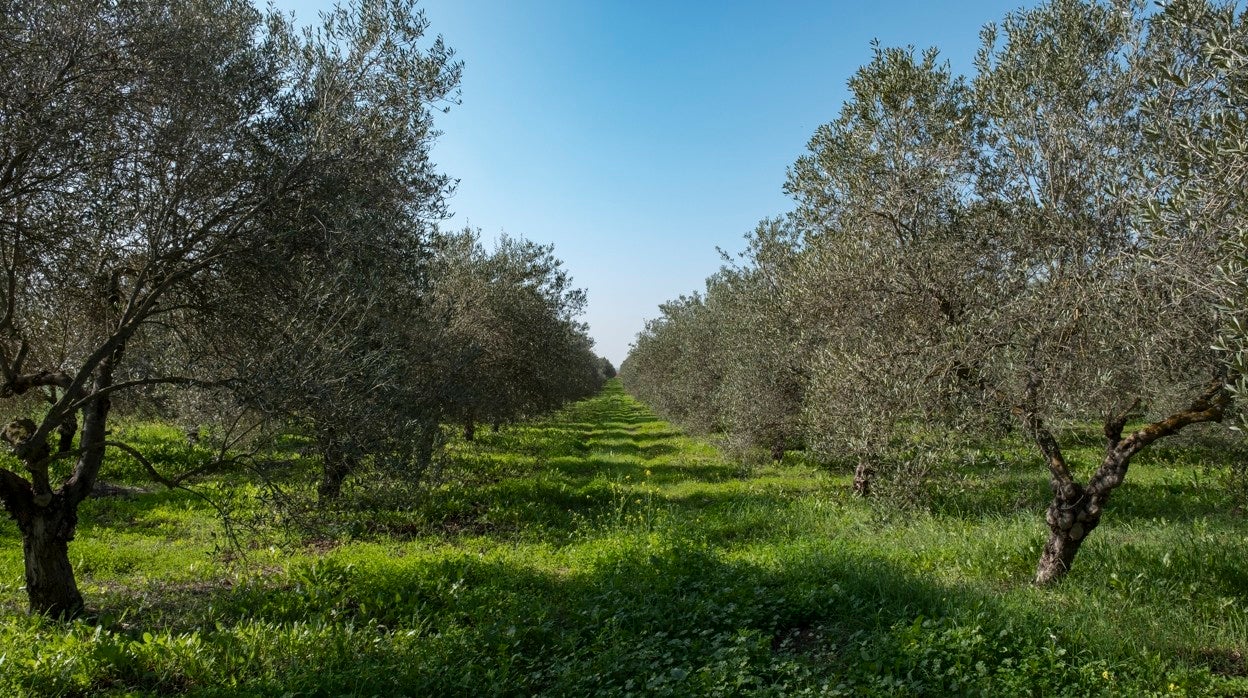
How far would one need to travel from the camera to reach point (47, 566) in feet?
24.5

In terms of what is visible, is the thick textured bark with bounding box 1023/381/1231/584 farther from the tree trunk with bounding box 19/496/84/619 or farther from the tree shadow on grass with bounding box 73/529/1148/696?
the tree trunk with bounding box 19/496/84/619

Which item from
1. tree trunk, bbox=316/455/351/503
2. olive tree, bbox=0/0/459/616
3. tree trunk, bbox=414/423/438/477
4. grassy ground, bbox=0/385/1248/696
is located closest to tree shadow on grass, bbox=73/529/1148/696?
grassy ground, bbox=0/385/1248/696

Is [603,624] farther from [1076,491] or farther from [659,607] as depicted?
Result: [1076,491]

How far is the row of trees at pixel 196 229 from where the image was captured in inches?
257

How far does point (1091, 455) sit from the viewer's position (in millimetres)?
19656

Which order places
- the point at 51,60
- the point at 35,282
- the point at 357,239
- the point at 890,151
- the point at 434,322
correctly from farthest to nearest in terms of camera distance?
the point at 434,322 < the point at 890,151 < the point at 357,239 < the point at 35,282 < the point at 51,60

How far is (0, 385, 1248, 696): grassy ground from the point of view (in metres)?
5.78

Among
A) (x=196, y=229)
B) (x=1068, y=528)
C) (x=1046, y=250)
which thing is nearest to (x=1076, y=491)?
(x=1068, y=528)

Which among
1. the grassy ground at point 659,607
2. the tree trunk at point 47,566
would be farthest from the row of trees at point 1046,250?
the tree trunk at point 47,566

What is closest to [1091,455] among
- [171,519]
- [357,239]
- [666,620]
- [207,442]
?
[666,620]

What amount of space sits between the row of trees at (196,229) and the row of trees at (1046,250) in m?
5.84

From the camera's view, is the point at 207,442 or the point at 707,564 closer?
the point at 207,442

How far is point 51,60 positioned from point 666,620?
327 inches

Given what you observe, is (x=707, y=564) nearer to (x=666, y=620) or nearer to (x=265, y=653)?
(x=666, y=620)
